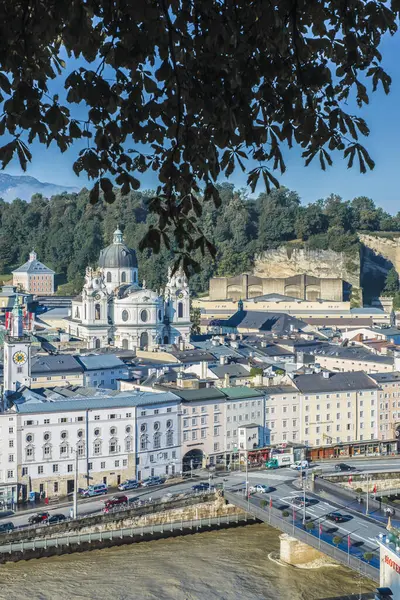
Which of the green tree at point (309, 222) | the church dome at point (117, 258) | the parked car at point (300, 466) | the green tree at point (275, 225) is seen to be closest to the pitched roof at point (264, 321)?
the church dome at point (117, 258)

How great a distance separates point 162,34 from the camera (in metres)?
2.61

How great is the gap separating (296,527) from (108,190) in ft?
44.6

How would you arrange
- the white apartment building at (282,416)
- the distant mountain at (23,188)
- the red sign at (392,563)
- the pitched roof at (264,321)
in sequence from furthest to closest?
the distant mountain at (23,188), the pitched roof at (264,321), the white apartment building at (282,416), the red sign at (392,563)

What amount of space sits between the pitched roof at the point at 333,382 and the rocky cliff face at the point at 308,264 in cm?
2747

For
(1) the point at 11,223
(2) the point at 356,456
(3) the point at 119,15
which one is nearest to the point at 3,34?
(3) the point at 119,15

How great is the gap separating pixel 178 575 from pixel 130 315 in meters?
20.9

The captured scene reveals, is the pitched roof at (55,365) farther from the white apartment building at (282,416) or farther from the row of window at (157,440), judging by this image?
the white apartment building at (282,416)

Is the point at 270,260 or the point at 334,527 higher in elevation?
the point at 270,260

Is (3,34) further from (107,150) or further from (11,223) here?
(11,223)

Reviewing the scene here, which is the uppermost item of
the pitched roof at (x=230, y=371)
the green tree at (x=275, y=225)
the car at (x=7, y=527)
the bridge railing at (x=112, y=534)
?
the green tree at (x=275, y=225)

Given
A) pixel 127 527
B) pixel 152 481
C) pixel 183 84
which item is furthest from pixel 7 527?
pixel 183 84

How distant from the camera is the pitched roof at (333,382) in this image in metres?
23.5

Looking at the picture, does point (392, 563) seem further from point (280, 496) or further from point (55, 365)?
point (55, 365)

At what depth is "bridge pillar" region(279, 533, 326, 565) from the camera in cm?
1533
